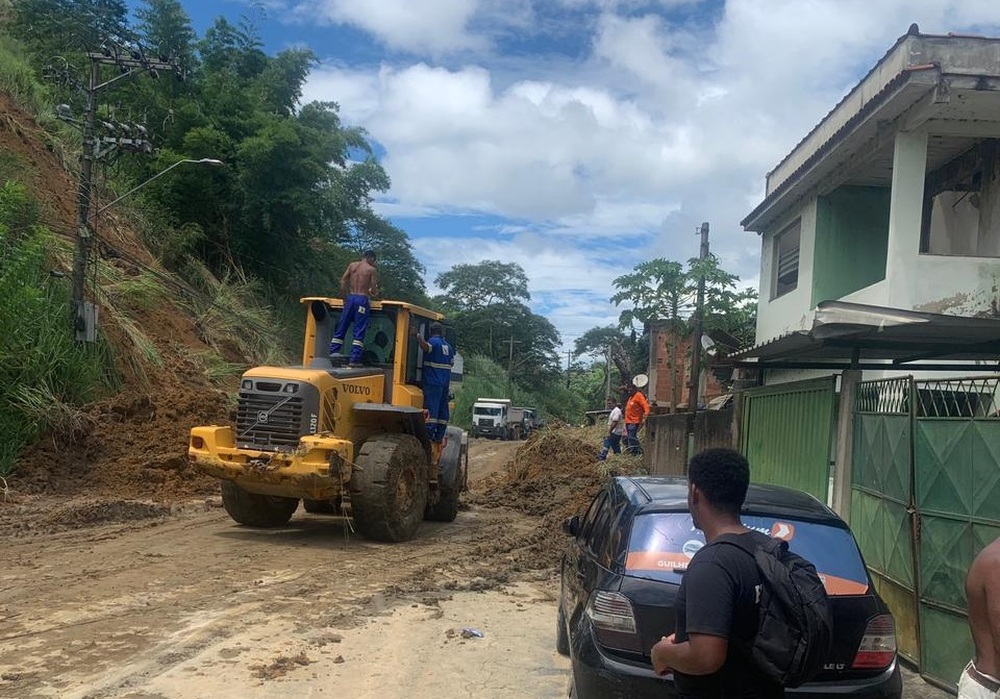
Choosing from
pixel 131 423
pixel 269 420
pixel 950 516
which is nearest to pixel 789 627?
pixel 950 516

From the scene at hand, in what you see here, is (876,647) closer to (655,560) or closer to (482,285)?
(655,560)

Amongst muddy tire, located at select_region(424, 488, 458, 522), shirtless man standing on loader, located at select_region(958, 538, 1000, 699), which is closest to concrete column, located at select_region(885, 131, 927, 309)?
muddy tire, located at select_region(424, 488, 458, 522)

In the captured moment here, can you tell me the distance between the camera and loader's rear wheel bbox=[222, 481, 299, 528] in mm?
11203

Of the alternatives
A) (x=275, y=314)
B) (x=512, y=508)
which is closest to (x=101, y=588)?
(x=512, y=508)

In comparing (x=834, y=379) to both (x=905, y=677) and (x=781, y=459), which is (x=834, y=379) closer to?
(x=781, y=459)

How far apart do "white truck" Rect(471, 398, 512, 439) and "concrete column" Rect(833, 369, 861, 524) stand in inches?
1614

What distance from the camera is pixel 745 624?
2.55m

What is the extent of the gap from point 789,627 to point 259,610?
569 cm

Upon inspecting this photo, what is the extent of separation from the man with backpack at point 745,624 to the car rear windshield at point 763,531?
191 cm

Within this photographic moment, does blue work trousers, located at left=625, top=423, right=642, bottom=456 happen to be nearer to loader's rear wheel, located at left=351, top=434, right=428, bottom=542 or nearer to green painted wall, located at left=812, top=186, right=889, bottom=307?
green painted wall, located at left=812, top=186, right=889, bottom=307

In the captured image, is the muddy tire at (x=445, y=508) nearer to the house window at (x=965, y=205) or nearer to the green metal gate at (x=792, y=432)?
the green metal gate at (x=792, y=432)

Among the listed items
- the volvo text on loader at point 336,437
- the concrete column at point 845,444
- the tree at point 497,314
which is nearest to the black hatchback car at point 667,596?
the concrete column at point 845,444

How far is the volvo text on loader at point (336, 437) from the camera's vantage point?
9.91m

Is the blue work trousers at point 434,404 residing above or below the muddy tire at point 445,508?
above
